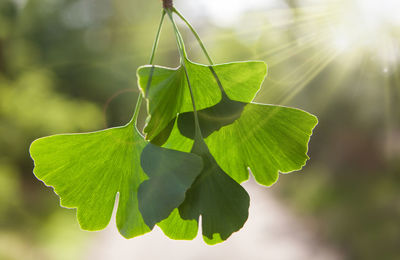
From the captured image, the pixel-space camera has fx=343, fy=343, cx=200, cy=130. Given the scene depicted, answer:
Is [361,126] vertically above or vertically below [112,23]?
below

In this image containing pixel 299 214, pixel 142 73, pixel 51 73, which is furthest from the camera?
pixel 51 73

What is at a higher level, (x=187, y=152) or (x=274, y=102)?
(x=187, y=152)

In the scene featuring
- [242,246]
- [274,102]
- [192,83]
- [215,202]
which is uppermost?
[192,83]

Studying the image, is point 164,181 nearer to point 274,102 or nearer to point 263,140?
point 263,140

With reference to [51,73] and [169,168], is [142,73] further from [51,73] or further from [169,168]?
[51,73]

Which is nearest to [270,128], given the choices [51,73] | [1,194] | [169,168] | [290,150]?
[290,150]

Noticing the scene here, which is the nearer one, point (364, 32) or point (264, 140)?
point (264, 140)

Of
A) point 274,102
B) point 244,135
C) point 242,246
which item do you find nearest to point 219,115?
point 244,135
